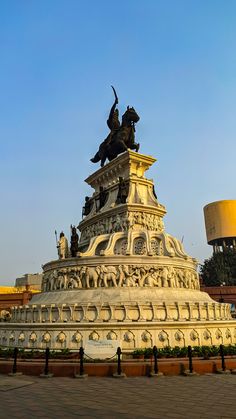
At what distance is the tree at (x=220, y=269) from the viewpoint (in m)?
61.5

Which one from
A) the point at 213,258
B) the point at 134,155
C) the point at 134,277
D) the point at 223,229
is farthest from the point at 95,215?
the point at 223,229

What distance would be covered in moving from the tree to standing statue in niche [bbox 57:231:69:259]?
3805 cm

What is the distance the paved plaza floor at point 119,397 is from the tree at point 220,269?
49917 millimetres

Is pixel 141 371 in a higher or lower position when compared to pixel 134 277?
lower

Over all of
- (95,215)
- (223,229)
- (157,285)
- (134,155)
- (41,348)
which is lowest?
(41,348)

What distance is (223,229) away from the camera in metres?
89.2

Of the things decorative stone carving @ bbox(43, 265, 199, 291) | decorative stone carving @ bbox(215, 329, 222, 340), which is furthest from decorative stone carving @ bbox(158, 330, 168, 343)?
decorative stone carving @ bbox(43, 265, 199, 291)

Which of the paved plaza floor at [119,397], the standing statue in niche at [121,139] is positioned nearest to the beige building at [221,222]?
the standing statue in niche at [121,139]

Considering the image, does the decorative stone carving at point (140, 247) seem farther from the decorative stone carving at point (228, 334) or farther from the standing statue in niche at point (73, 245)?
the decorative stone carving at point (228, 334)

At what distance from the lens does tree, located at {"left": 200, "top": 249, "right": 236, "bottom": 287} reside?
61.5m

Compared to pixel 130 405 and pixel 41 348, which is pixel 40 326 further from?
pixel 130 405

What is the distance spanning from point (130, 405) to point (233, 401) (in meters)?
3.02

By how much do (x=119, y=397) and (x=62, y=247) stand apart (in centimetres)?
1990

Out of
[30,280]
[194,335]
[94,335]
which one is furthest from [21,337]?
[30,280]
